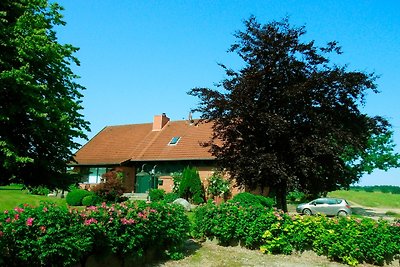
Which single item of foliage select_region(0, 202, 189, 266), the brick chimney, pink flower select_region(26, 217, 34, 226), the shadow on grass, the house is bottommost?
the shadow on grass

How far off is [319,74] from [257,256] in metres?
7.15

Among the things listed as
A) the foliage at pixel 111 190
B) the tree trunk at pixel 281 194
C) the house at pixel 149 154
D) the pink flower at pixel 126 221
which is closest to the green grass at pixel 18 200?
the foliage at pixel 111 190

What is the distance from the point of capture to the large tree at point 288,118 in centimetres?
1259

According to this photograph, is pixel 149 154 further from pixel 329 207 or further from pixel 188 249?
pixel 188 249

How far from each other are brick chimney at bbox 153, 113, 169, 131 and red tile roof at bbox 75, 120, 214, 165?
0.48 meters

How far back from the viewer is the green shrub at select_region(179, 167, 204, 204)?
2589 cm

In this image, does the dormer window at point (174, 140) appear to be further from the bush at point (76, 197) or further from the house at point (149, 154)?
the bush at point (76, 197)

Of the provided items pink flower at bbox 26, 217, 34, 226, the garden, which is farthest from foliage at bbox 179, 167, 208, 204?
pink flower at bbox 26, 217, 34, 226

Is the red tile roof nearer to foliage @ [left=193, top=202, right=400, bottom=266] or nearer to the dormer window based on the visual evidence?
the dormer window

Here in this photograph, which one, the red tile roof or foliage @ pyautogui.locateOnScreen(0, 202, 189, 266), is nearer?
foliage @ pyautogui.locateOnScreen(0, 202, 189, 266)

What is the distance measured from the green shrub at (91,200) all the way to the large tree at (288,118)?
961 centimetres

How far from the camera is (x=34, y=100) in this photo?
11.0 metres

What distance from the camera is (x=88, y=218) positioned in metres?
6.89

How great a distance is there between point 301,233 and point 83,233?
6208 millimetres
